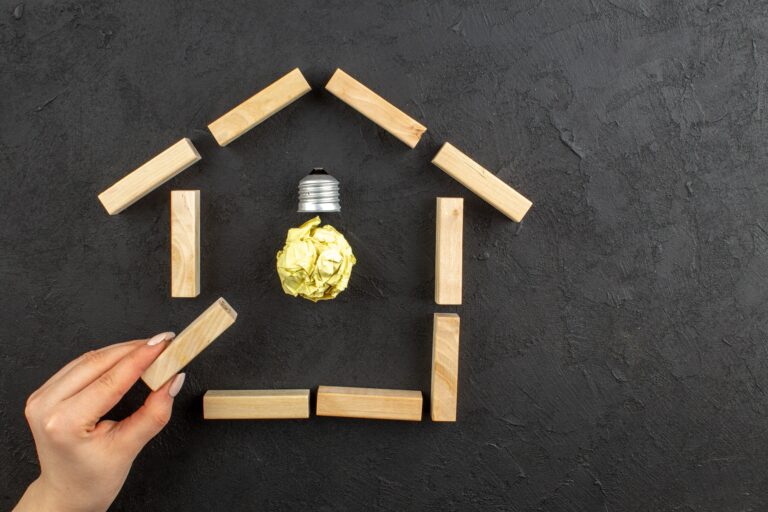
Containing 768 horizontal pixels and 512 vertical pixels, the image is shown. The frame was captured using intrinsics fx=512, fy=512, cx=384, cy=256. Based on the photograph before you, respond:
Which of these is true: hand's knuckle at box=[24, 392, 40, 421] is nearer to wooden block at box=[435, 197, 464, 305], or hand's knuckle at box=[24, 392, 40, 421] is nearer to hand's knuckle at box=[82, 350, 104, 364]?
hand's knuckle at box=[82, 350, 104, 364]

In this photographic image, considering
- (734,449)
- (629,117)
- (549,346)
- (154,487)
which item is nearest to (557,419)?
(549,346)

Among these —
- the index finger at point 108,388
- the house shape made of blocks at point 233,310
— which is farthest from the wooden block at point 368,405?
the index finger at point 108,388

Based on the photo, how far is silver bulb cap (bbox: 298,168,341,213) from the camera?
3.22ft

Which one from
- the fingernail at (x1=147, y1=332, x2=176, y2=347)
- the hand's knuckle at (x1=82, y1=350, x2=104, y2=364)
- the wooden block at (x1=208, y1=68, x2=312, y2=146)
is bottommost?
the hand's knuckle at (x1=82, y1=350, x2=104, y2=364)

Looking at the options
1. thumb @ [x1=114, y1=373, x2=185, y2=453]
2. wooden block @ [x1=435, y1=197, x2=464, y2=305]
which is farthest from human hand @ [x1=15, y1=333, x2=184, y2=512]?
wooden block @ [x1=435, y1=197, x2=464, y2=305]

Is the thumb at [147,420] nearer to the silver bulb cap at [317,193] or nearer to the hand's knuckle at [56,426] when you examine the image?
the hand's knuckle at [56,426]

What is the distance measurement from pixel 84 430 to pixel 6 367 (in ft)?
1.17

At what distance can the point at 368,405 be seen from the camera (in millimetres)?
1058

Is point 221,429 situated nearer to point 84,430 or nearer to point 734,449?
point 84,430

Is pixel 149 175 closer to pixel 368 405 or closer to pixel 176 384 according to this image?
pixel 176 384

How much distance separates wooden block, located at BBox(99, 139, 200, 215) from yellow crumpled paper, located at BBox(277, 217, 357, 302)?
0.26 metres

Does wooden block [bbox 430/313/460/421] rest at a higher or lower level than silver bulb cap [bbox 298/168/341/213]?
lower

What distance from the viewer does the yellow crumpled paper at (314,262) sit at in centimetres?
94

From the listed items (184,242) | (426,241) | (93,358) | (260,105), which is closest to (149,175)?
(184,242)
